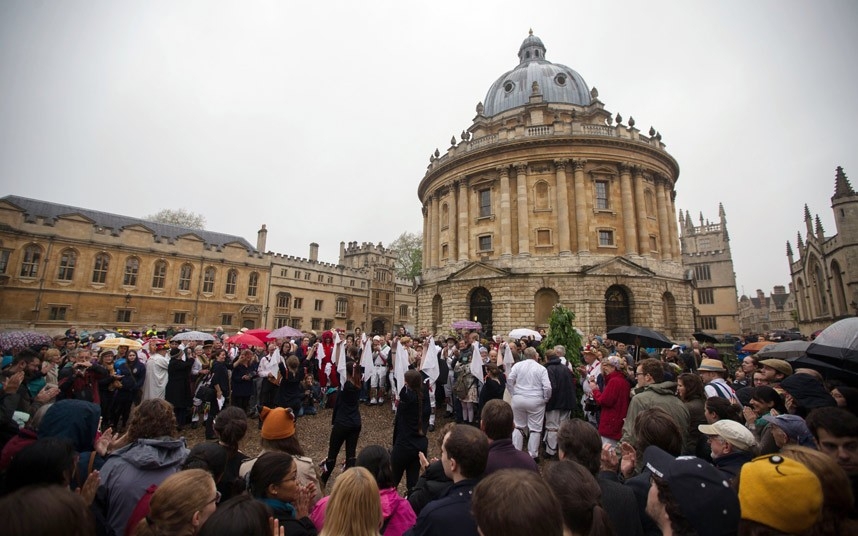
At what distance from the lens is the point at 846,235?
112 ft

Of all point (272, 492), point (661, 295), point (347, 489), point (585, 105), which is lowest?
point (272, 492)

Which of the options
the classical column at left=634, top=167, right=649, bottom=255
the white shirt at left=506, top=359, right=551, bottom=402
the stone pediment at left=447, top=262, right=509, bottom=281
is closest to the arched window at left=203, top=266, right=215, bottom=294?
the stone pediment at left=447, top=262, right=509, bottom=281

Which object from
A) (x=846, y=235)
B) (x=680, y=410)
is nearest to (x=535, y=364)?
(x=680, y=410)

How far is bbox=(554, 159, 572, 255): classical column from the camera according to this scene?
2594 centimetres

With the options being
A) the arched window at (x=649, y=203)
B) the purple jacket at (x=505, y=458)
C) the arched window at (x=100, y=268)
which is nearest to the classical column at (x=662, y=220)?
the arched window at (x=649, y=203)

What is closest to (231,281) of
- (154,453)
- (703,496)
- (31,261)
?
(31,261)

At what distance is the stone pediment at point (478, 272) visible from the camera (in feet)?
85.3

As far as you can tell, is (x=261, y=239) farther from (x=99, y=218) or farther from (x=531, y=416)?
(x=531, y=416)

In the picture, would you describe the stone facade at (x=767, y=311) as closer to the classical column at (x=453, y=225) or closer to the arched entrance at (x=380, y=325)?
the arched entrance at (x=380, y=325)

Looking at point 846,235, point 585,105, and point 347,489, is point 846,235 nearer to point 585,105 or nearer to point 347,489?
point 585,105

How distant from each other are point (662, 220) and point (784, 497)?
31.5m

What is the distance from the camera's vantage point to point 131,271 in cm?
3338

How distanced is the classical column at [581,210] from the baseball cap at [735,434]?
77.5 ft

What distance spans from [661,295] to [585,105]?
18573 mm
